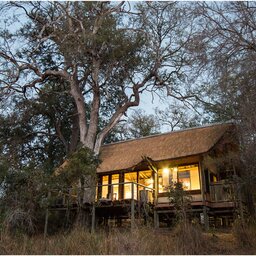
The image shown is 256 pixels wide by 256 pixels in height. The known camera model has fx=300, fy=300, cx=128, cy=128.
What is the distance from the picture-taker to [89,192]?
14281 mm

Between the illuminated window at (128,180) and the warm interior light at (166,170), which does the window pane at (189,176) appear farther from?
the illuminated window at (128,180)

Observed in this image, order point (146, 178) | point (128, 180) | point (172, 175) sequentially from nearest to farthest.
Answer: point (172, 175)
point (146, 178)
point (128, 180)

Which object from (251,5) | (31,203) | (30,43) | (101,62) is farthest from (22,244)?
(30,43)

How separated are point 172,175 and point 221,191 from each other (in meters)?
2.86

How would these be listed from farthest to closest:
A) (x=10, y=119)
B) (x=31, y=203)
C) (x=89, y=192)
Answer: (x=10, y=119) → (x=89, y=192) → (x=31, y=203)

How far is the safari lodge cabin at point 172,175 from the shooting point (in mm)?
13523

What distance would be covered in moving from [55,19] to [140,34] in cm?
508

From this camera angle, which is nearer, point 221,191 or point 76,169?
point 76,169

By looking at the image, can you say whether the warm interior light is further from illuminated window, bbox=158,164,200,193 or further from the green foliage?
the green foliage

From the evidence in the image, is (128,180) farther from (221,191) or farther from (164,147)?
(221,191)

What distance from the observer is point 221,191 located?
45.0 ft

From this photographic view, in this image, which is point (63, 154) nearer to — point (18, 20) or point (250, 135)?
point (18, 20)

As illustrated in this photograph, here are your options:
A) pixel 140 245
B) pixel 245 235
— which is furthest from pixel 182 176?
pixel 140 245

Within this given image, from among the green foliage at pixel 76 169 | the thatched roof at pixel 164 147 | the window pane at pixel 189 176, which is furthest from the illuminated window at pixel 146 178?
the green foliage at pixel 76 169
